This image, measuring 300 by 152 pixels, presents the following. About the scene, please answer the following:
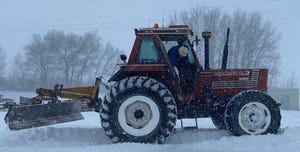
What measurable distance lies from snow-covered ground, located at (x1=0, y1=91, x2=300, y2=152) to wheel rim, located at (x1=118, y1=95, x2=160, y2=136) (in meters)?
0.55

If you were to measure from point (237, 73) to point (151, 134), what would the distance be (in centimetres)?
251

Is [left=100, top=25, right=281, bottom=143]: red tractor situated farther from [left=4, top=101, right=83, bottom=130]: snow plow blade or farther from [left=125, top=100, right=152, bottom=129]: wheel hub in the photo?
[left=4, top=101, right=83, bottom=130]: snow plow blade

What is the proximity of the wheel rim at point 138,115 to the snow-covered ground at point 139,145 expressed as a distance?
0.55 m

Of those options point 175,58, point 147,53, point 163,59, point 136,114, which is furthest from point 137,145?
point 175,58

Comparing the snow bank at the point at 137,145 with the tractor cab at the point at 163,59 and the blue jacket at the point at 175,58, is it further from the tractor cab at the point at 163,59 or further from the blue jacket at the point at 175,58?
the blue jacket at the point at 175,58

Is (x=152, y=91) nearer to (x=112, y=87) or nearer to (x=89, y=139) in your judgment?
(x=112, y=87)

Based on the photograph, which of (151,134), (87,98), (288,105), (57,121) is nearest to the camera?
(151,134)

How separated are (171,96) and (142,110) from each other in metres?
0.67

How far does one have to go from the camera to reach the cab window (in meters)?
9.99

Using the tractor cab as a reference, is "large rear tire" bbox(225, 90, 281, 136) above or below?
below

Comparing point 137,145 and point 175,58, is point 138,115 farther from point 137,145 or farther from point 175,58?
point 175,58

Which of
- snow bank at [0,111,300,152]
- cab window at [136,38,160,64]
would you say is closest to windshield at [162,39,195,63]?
cab window at [136,38,160,64]

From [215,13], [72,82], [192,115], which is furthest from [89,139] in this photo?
[72,82]

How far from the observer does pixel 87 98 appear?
425 inches
